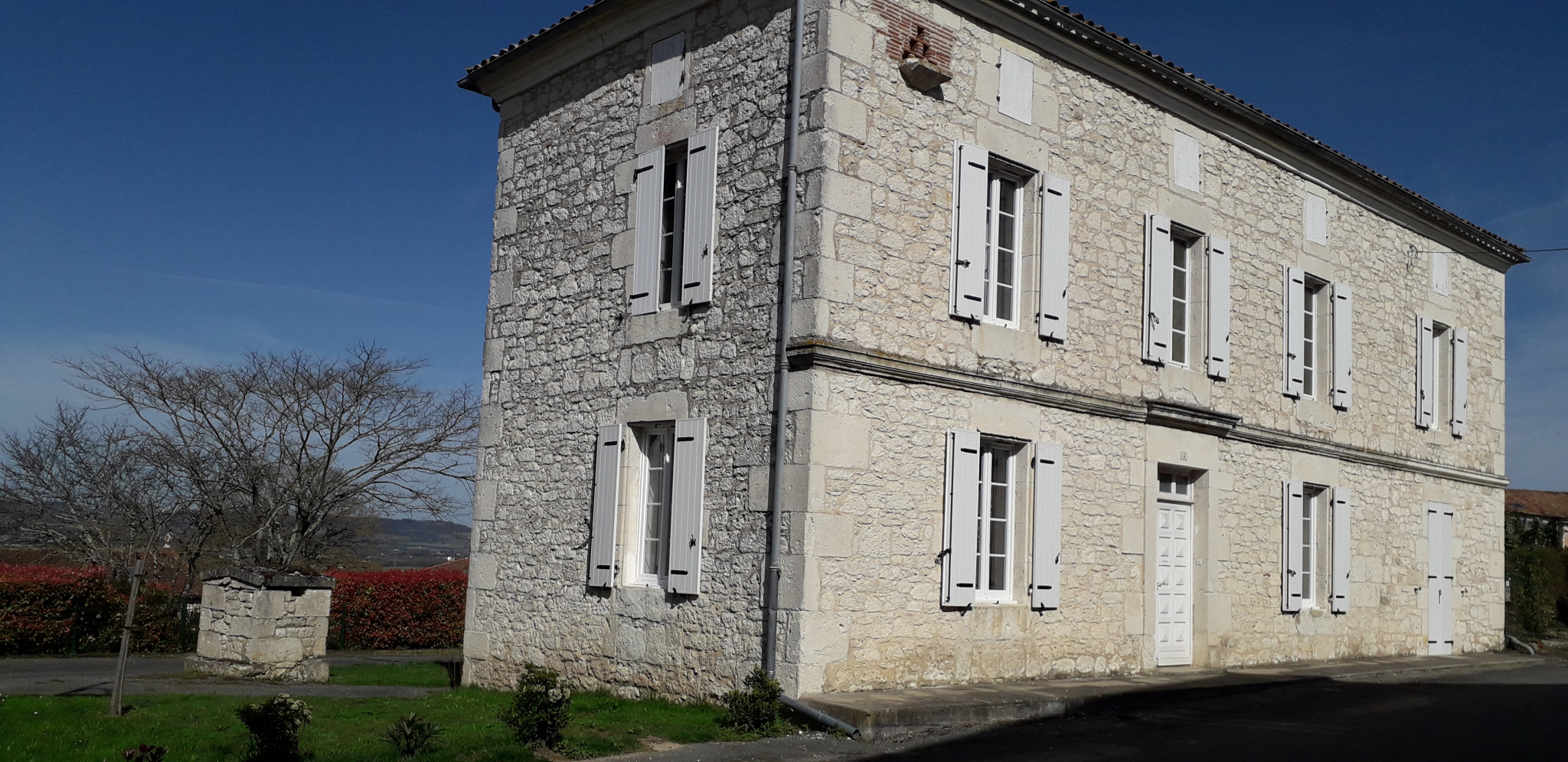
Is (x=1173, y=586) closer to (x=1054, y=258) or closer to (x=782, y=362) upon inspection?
(x=1054, y=258)

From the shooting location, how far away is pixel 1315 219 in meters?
13.8

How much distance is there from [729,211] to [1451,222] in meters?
10.9

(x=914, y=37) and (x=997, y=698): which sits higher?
(x=914, y=37)

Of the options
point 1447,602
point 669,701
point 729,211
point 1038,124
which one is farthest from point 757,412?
point 1447,602

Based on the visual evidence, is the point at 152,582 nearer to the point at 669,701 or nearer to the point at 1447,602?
the point at 669,701

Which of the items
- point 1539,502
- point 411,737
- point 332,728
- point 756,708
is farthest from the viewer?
point 1539,502

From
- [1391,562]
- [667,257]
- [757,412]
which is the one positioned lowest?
[1391,562]

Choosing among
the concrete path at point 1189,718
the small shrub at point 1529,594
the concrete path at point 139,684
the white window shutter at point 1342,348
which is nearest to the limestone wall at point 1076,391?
the white window shutter at point 1342,348

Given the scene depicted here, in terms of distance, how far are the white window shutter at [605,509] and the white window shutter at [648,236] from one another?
3.59 feet

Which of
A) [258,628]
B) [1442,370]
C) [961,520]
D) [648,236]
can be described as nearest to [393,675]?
[258,628]

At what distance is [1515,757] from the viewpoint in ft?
24.7

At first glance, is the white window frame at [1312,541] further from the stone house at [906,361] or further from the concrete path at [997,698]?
the concrete path at [997,698]

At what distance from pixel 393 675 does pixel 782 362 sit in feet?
21.0

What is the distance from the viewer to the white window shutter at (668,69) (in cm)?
1025
